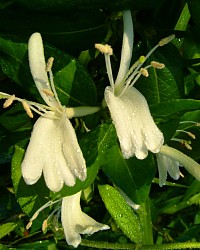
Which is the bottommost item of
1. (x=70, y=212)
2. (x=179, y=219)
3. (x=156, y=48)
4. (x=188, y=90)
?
(x=179, y=219)

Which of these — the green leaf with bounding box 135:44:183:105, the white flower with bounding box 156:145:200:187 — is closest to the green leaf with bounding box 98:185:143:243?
the white flower with bounding box 156:145:200:187

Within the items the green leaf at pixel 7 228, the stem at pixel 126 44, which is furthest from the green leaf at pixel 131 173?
the green leaf at pixel 7 228

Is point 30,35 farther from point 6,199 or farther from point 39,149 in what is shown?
point 6,199

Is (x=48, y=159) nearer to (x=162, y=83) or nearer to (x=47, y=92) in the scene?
(x=47, y=92)

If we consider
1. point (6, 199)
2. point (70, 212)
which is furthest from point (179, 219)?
point (70, 212)

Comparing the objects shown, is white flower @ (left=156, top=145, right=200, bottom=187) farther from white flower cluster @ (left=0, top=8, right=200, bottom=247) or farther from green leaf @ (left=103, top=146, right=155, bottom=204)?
white flower cluster @ (left=0, top=8, right=200, bottom=247)

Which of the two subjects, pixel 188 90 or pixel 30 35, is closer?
pixel 30 35

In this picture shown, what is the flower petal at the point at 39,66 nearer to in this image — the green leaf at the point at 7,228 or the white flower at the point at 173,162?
the white flower at the point at 173,162
